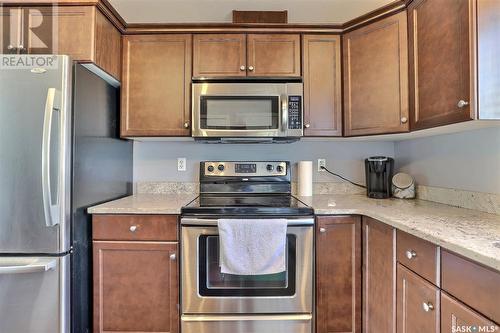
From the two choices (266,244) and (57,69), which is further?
(266,244)

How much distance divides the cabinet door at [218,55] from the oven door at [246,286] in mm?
1082

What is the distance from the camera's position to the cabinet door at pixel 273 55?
73.4 inches

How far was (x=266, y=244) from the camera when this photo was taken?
4.89 feet

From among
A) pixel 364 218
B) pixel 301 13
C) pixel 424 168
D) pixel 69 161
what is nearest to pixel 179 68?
pixel 69 161

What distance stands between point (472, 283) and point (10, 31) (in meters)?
2.47

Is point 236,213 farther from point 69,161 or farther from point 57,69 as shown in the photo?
point 57,69

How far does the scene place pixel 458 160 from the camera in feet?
5.27

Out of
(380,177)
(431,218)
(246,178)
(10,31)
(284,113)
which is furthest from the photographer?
(246,178)

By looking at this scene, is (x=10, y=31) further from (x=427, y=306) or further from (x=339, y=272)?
(x=427, y=306)

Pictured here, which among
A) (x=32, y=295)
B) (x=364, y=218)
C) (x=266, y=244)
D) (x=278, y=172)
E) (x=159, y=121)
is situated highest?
(x=159, y=121)

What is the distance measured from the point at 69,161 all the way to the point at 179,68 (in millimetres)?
943
